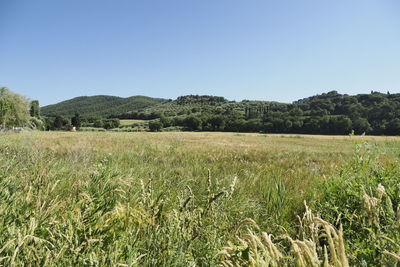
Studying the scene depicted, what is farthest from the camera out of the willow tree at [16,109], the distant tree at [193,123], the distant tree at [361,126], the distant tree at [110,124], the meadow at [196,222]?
the distant tree at [110,124]

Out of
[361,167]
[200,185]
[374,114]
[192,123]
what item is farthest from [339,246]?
[374,114]

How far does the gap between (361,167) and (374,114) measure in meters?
116

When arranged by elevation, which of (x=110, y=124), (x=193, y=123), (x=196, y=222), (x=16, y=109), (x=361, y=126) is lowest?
(x=196, y=222)

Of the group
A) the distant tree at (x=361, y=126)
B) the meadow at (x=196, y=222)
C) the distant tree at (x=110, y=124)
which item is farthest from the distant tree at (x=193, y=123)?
the meadow at (x=196, y=222)

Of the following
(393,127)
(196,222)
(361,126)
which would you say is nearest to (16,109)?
(196,222)

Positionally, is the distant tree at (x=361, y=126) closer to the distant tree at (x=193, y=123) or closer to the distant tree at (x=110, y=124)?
the distant tree at (x=193, y=123)

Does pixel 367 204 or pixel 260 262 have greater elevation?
pixel 367 204

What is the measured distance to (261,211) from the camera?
9.93ft

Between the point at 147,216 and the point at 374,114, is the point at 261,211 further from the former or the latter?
the point at 374,114

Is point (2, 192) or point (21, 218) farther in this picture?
point (2, 192)

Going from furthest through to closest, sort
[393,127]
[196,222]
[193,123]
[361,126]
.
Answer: [193,123] < [361,126] < [393,127] < [196,222]

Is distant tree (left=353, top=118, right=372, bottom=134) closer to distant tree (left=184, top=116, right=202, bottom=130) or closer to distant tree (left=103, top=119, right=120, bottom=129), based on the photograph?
distant tree (left=184, top=116, right=202, bottom=130)

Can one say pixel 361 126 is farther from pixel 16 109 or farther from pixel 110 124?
pixel 16 109

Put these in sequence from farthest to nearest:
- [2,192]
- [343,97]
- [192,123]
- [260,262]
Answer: [343,97] < [192,123] < [2,192] < [260,262]
